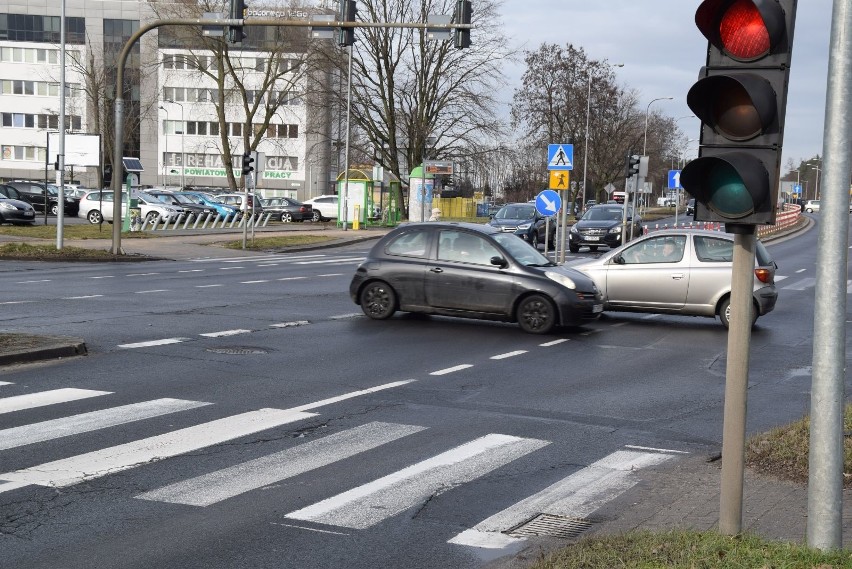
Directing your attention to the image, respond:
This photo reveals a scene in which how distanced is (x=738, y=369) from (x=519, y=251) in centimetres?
1194

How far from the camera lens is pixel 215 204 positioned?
2415 inches

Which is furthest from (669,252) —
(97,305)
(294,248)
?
(294,248)

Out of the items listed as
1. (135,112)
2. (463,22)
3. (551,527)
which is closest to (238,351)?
(551,527)

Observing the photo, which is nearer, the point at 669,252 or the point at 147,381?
the point at 147,381

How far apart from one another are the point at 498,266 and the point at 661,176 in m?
104

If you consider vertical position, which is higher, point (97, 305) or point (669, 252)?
point (669, 252)

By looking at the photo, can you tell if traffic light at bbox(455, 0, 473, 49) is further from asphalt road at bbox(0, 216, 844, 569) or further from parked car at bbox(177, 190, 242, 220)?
parked car at bbox(177, 190, 242, 220)

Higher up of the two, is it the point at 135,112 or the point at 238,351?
the point at 135,112

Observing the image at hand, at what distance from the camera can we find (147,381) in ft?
36.4

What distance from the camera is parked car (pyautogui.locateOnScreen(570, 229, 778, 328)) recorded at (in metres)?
18.2

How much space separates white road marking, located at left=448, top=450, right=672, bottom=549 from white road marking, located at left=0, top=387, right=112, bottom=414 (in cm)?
472

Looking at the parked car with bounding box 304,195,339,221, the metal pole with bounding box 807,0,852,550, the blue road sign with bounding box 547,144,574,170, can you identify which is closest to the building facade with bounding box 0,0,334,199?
the parked car with bounding box 304,195,339,221

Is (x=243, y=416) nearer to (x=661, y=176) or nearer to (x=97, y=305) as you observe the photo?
(x=97, y=305)

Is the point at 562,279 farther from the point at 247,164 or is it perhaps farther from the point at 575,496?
the point at 247,164
